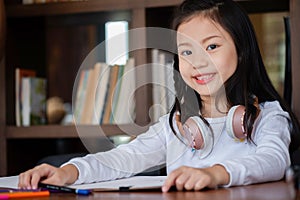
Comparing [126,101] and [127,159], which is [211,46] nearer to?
[127,159]

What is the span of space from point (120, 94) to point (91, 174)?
0.76 meters

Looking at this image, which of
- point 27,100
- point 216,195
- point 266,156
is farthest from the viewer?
point 27,100

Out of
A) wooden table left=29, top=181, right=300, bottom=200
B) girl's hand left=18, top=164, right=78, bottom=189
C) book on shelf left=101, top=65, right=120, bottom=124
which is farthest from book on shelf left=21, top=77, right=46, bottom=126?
wooden table left=29, top=181, right=300, bottom=200

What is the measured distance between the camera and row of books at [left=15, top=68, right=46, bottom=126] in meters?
2.17

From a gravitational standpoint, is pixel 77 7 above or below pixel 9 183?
above

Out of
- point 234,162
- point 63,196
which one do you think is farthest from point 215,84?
point 63,196

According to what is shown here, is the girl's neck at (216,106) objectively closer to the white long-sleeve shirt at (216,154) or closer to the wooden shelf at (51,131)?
the white long-sleeve shirt at (216,154)

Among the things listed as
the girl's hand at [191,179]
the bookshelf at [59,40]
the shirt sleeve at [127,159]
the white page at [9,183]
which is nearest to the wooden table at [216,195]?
the girl's hand at [191,179]

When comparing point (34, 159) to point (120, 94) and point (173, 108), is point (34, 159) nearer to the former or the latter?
point (120, 94)

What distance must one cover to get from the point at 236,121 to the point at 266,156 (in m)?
0.11

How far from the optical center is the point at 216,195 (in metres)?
0.88

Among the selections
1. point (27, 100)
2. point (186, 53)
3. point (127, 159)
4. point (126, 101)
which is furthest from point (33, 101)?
point (186, 53)

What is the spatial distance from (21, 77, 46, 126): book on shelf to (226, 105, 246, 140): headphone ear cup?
1101 millimetres

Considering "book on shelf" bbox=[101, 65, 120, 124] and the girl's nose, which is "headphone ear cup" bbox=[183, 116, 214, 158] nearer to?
the girl's nose
